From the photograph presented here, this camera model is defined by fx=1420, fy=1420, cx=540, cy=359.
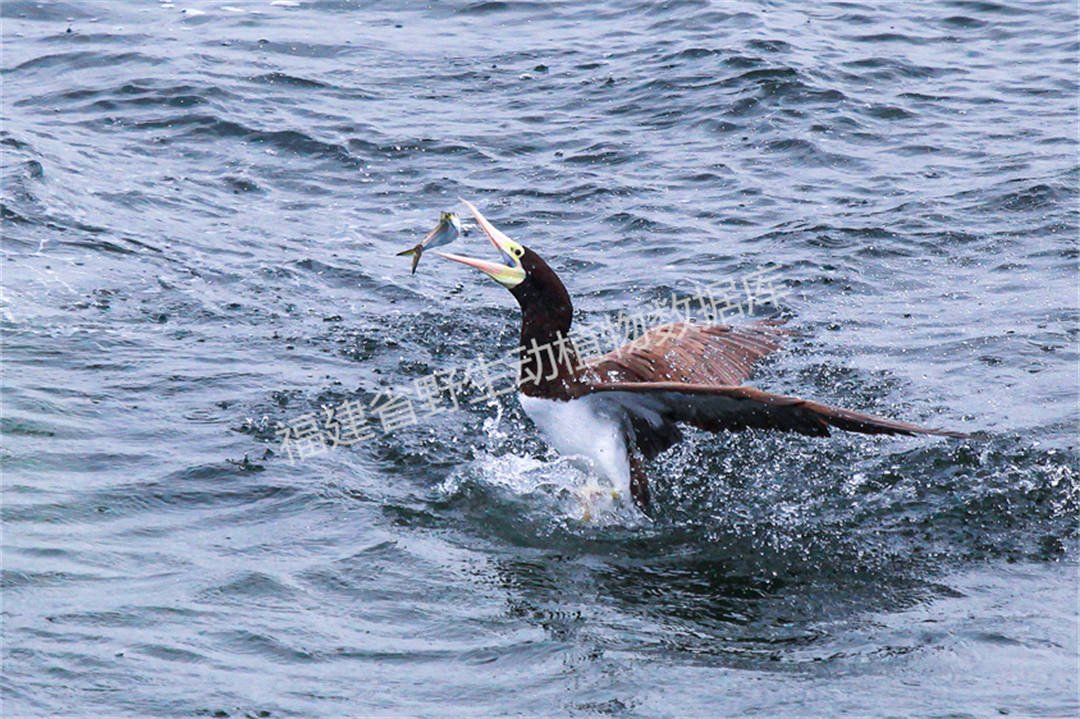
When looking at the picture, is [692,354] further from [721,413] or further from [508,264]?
[721,413]

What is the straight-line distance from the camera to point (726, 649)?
20.0 ft

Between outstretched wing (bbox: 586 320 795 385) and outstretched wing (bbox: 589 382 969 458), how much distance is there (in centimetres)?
40

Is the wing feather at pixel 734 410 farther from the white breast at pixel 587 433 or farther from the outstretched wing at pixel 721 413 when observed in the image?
the white breast at pixel 587 433

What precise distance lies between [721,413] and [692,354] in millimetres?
1629

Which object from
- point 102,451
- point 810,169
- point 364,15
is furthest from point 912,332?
point 364,15

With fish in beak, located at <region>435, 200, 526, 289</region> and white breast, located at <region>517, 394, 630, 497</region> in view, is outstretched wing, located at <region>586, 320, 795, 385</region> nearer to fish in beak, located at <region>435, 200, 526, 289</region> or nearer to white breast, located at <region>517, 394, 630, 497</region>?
white breast, located at <region>517, 394, 630, 497</region>

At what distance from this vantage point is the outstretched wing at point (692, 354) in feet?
25.1

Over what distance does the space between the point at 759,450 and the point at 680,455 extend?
46 cm

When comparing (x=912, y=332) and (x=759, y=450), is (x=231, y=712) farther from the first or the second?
(x=912, y=332)

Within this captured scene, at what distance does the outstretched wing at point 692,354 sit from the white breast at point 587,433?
240 mm

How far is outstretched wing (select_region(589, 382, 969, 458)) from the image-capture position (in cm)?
611

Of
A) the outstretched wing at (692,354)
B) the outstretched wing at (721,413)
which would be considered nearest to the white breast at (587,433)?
the outstretched wing at (721,413)

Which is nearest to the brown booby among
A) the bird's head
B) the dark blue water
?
the bird's head

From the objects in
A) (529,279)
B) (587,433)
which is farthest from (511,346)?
(529,279)
